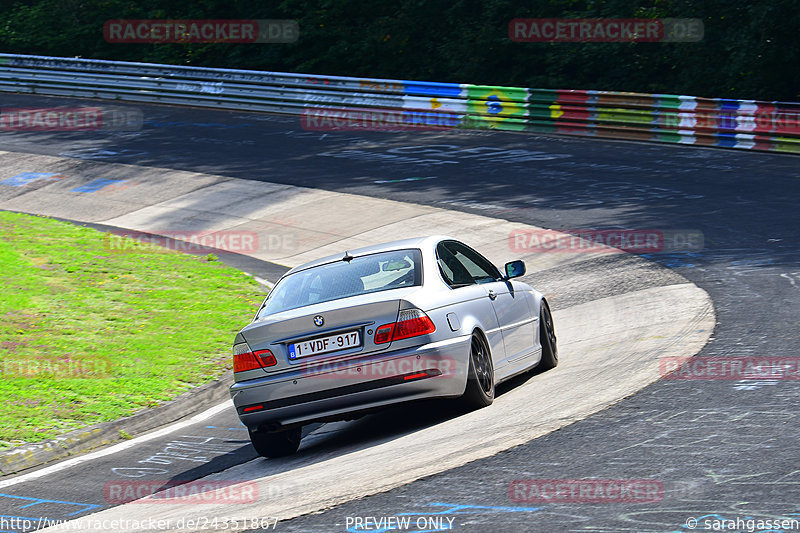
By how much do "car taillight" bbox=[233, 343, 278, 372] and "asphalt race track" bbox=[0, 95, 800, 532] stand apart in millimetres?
806

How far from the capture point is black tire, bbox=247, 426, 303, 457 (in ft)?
25.1

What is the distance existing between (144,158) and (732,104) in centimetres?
1408

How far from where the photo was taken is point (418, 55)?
121 feet

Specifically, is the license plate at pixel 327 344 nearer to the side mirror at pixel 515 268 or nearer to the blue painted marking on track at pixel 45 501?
the blue painted marking on track at pixel 45 501

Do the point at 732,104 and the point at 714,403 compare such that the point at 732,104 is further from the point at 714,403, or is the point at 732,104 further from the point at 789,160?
the point at 714,403

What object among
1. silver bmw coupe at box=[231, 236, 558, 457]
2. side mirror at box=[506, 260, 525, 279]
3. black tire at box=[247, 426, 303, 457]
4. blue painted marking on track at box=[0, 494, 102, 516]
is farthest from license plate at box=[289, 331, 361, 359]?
side mirror at box=[506, 260, 525, 279]

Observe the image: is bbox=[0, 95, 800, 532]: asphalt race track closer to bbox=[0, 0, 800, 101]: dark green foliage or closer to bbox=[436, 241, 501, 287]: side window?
bbox=[436, 241, 501, 287]: side window

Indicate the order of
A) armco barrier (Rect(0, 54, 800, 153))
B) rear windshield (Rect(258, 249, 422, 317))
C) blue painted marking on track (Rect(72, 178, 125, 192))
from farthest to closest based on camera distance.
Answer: blue painted marking on track (Rect(72, 178, 125, 192)), armco barrier (Rect(0, 54, 800, 153)), rear windshield (Rect(258, 249, 422, 317))

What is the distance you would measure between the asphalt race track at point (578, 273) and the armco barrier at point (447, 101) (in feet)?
2.14

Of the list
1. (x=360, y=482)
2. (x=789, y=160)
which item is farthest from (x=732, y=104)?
(x=360, y=482)

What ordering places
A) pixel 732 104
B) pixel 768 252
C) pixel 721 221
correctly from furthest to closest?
pixel 732 104 < pixel 721 221 < pixel 768 252

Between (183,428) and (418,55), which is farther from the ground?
(418,55)

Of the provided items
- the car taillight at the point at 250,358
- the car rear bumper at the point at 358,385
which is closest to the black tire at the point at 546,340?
the car rear bumper at the point at 358,385

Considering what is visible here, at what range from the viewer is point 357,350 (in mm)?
7383
